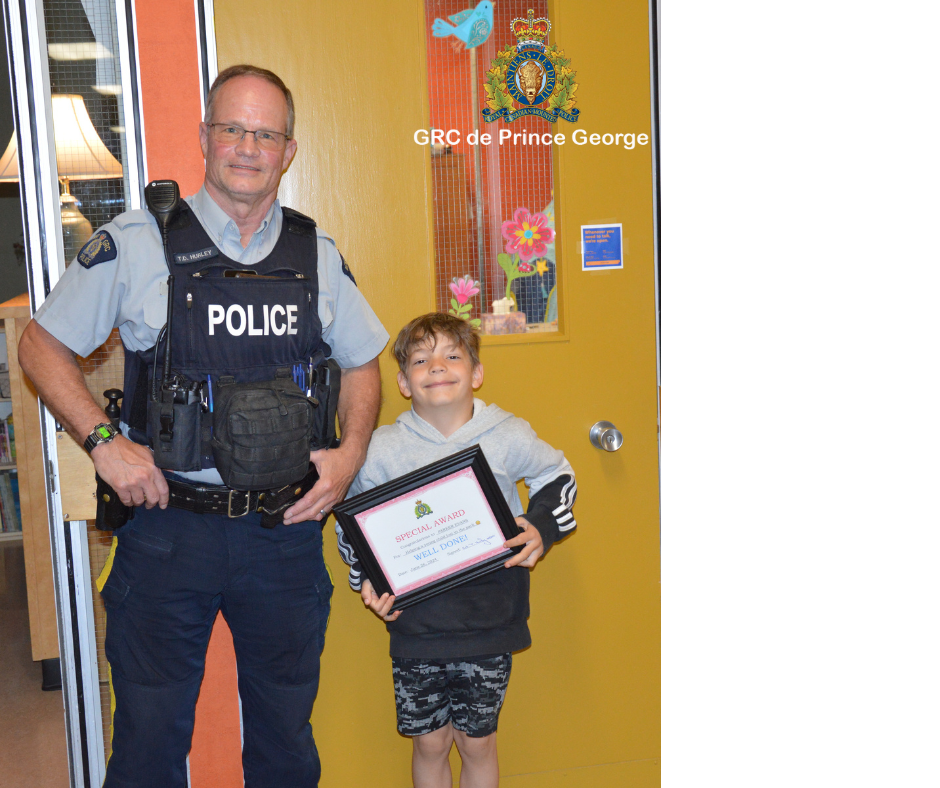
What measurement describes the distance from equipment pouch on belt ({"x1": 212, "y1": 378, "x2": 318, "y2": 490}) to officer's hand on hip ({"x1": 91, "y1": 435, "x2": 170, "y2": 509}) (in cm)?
13

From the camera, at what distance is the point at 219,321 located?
4.83ft

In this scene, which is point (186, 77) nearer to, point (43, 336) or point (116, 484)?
point (43, 336)

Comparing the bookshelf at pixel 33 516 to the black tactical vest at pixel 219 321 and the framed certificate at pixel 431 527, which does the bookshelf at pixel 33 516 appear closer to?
the black tactical vest at pixel 219 321

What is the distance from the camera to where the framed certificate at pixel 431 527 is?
5.08ft

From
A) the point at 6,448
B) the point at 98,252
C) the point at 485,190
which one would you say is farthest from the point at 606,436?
the point at 6,448

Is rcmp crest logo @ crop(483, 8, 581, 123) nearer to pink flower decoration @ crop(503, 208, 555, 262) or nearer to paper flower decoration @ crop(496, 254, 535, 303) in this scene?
pink flower decoration @ crop(503, 208, 555, 262)

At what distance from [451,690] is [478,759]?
179 millimetres

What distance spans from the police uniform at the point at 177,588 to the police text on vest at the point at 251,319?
0.10 m

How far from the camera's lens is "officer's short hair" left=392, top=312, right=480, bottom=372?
67.4 inches

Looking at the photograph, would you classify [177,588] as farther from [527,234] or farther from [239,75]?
[527,234]
